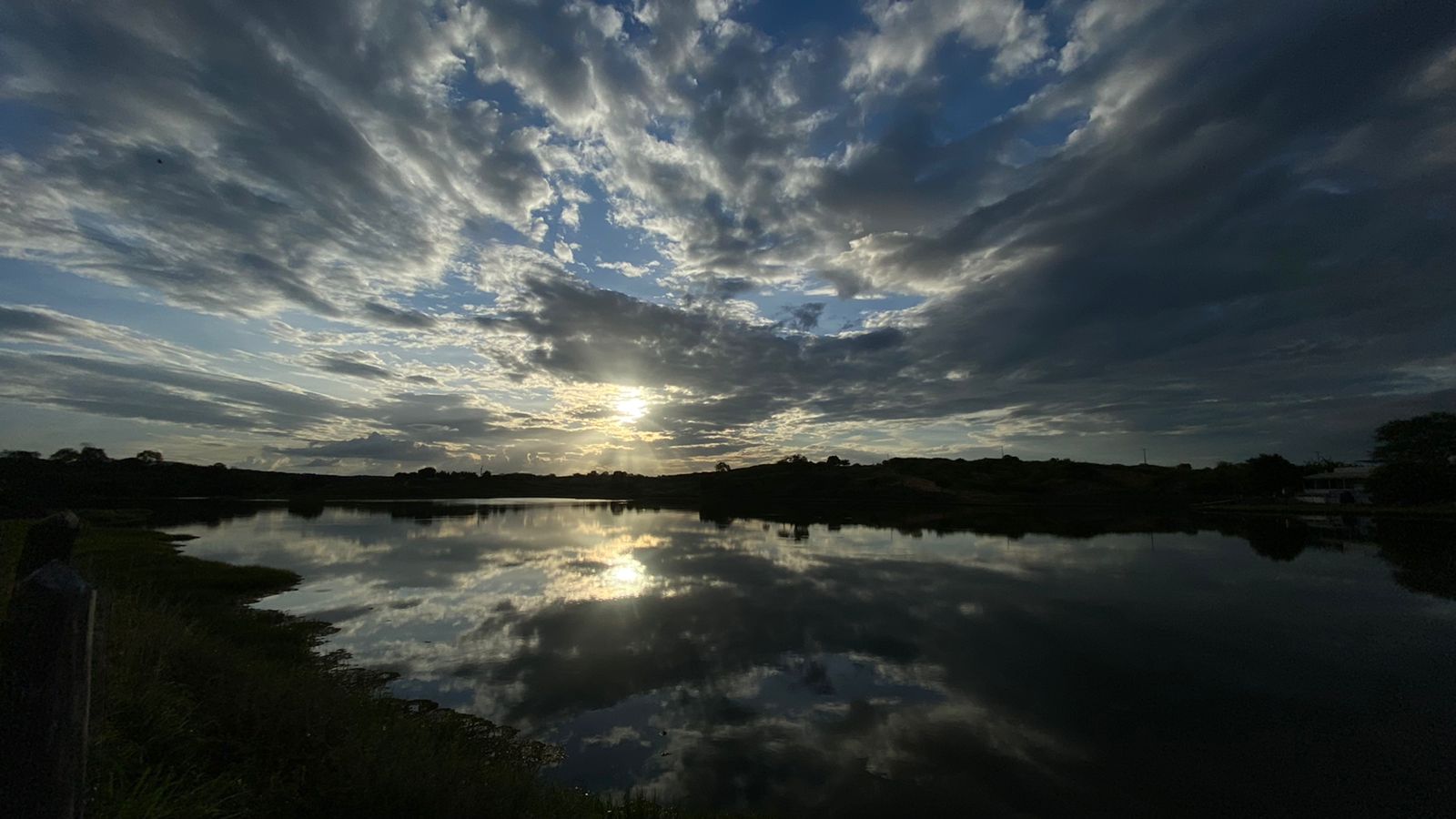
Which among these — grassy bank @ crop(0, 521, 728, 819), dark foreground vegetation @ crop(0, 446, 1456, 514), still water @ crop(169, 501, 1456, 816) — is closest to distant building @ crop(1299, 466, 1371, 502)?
dark foreground vegetation @ crop(0, 446, 1456, 514)

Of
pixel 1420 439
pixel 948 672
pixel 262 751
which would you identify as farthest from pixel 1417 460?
pixel 262 751

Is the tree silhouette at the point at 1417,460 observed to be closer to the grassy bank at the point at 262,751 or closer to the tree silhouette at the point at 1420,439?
the tree silhouette at the point at 1420,439

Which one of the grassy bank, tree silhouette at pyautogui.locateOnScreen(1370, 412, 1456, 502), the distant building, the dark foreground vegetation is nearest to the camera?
the grassy bank

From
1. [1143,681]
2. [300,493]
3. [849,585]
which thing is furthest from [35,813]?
[300,493]

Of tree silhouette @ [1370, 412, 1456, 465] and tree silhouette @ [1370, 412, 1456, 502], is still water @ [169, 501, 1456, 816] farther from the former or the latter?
tree silhouette @ [1370, 412, 1456, 465]

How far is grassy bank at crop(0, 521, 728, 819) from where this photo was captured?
621 cm

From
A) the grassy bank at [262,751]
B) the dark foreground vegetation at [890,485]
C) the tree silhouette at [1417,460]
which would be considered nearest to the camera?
the grassy bank at [262,751]

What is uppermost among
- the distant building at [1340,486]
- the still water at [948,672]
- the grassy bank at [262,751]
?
the distant building at [1340,486]

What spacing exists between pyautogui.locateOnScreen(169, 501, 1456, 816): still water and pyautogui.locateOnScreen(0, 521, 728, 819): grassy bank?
3.31 m

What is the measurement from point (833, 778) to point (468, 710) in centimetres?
899

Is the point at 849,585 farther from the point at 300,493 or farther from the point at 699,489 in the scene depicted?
the point at 300,493

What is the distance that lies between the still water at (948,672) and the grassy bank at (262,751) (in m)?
3.31

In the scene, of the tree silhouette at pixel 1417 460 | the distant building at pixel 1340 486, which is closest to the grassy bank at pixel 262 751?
the tree silhouette at pixel 1417 460

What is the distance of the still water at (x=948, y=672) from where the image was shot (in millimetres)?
11859
